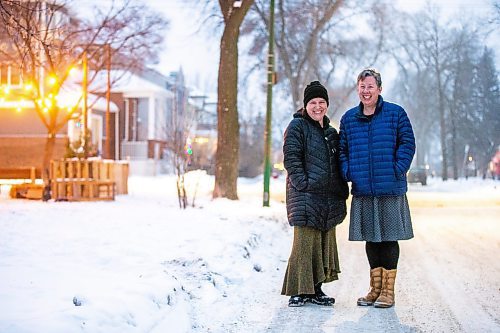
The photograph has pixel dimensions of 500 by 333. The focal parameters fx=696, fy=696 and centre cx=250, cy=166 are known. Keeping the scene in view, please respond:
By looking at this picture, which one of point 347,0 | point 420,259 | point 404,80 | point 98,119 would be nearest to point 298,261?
point 420,259

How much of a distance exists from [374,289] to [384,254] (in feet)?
1.14

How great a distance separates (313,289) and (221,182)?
1175 centimetres

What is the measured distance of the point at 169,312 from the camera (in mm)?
5707

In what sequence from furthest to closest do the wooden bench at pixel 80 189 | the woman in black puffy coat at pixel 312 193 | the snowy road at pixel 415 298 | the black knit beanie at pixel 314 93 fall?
the wooden bench at pixel 80 189
the black knit beanie at pixel 314 93
the woman in black puffy coat at pixel 312 193
the snowy road at pixel 415 298

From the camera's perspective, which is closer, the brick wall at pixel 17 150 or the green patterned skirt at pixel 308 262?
the green patterned skirt at pixel 308 262

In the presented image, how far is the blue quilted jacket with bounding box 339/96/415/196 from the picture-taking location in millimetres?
6168

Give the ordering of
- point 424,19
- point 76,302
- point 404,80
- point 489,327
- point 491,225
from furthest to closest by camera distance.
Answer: point 404,80 → point 424,19 → point 491,225 → point 489,327 → point 76,302

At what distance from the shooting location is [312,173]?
6270 millimetres

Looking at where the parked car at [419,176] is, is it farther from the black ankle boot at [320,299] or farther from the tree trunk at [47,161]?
the black ankle boot at [320,299]

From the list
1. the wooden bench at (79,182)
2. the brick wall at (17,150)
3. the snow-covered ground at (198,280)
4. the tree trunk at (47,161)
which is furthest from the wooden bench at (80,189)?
the brick wall at (17,150)

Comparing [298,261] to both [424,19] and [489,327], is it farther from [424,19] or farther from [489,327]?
[424,19]

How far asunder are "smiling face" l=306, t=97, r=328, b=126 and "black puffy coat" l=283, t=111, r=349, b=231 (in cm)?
5

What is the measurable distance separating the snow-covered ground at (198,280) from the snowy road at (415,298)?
0.01 metres

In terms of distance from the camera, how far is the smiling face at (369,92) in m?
6.29
